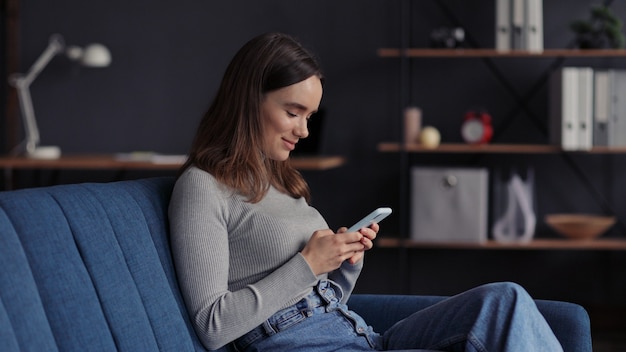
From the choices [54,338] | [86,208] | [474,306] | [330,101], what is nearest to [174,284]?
[86,208]

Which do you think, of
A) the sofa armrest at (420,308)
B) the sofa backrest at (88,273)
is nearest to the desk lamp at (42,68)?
the sofa armrest at (420,308)

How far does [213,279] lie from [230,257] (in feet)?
0.42

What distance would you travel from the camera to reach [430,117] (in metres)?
4.69

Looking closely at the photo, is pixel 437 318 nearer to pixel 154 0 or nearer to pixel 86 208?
pixel 86 208

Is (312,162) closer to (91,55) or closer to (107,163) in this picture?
(107,163)

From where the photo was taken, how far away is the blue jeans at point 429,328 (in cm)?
180

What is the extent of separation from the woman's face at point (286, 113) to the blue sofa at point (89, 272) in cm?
27

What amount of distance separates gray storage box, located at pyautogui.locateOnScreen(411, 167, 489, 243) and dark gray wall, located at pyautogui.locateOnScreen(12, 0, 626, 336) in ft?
0.91

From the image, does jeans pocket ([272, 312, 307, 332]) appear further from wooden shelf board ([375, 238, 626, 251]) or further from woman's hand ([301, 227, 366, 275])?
wooden shelf board ([375, 238, 626, 251])

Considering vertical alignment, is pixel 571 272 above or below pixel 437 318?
below

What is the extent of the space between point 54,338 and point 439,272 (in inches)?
136

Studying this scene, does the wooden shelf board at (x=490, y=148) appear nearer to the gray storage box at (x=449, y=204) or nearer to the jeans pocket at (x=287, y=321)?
the gray storage box at (x=449, y=204)

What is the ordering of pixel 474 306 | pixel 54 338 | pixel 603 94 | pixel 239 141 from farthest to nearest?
pixel 603 94
pixel 239 141
pixel 474 306
pixel 54 338

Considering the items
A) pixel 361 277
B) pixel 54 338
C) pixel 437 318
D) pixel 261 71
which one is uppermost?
pixel 261 71
